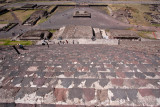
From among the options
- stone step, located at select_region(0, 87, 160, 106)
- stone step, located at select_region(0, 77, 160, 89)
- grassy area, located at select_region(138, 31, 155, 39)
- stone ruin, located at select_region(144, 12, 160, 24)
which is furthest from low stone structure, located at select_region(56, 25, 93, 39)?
stone ruin, located at select_region(144, 12, 160, 24)

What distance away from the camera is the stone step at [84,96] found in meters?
2.93

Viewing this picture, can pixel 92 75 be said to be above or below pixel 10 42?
above

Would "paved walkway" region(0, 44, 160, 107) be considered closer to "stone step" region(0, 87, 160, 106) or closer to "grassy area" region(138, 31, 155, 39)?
"stone step" region(0, 87, 160, 106)

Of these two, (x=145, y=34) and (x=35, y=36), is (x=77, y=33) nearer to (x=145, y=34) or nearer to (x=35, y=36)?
(x=35, y=36)

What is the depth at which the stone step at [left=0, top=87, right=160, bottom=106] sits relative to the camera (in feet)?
9.61

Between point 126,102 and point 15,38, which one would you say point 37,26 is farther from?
point 126,102

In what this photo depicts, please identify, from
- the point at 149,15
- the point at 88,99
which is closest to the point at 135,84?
the point at 88,99

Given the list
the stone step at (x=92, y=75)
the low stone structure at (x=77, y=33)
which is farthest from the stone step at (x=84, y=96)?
the low stone structure at (x=77, y=33)

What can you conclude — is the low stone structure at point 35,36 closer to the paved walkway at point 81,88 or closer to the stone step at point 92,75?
the stone step at point 92,75

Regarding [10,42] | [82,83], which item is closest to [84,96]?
[82,83]

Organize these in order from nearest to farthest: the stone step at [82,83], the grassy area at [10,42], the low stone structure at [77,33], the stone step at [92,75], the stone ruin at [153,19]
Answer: the stone step at [82,83], the stone step at [92,75], the low stone structure at [77,33], the grassy area at [10,42], the stone ruin at [153,19]

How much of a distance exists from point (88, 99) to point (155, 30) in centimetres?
2836

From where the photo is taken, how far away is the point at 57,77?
3.96 m

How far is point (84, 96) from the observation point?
309 cm
